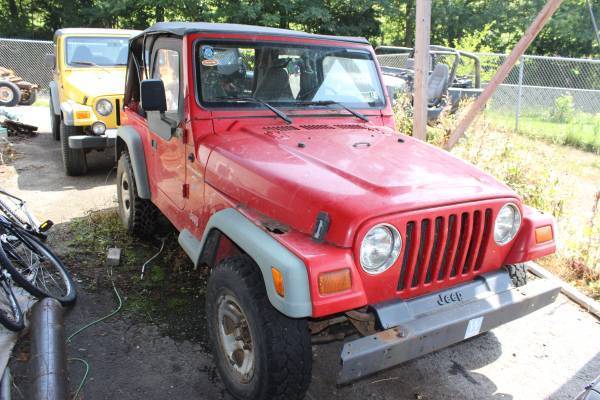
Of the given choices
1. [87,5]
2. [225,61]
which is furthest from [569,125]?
[87,5]

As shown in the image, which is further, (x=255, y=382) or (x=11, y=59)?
(x=11, y=59)

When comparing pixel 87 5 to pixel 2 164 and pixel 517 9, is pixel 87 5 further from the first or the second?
pixel 517 9

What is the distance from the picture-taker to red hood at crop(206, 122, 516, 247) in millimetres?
2410

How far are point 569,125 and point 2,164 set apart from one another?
36.2 ft

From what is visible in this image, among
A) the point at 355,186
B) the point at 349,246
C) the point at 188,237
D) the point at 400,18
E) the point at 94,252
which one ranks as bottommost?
the point at 94,252

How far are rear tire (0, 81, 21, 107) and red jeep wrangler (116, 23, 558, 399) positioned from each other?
10307mm

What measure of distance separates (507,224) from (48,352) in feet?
9.10

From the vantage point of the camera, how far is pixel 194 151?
3354 mm

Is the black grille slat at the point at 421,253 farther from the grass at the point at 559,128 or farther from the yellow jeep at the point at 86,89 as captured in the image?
the grass at the point at 559,128

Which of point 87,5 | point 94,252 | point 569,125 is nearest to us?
point 94,252

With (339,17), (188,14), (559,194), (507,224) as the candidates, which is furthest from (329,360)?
Answer: (339,17)

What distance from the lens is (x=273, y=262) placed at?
2252 millimetres

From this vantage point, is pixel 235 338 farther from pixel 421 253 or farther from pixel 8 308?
pixel 8 308

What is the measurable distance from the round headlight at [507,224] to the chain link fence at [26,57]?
16068mm
